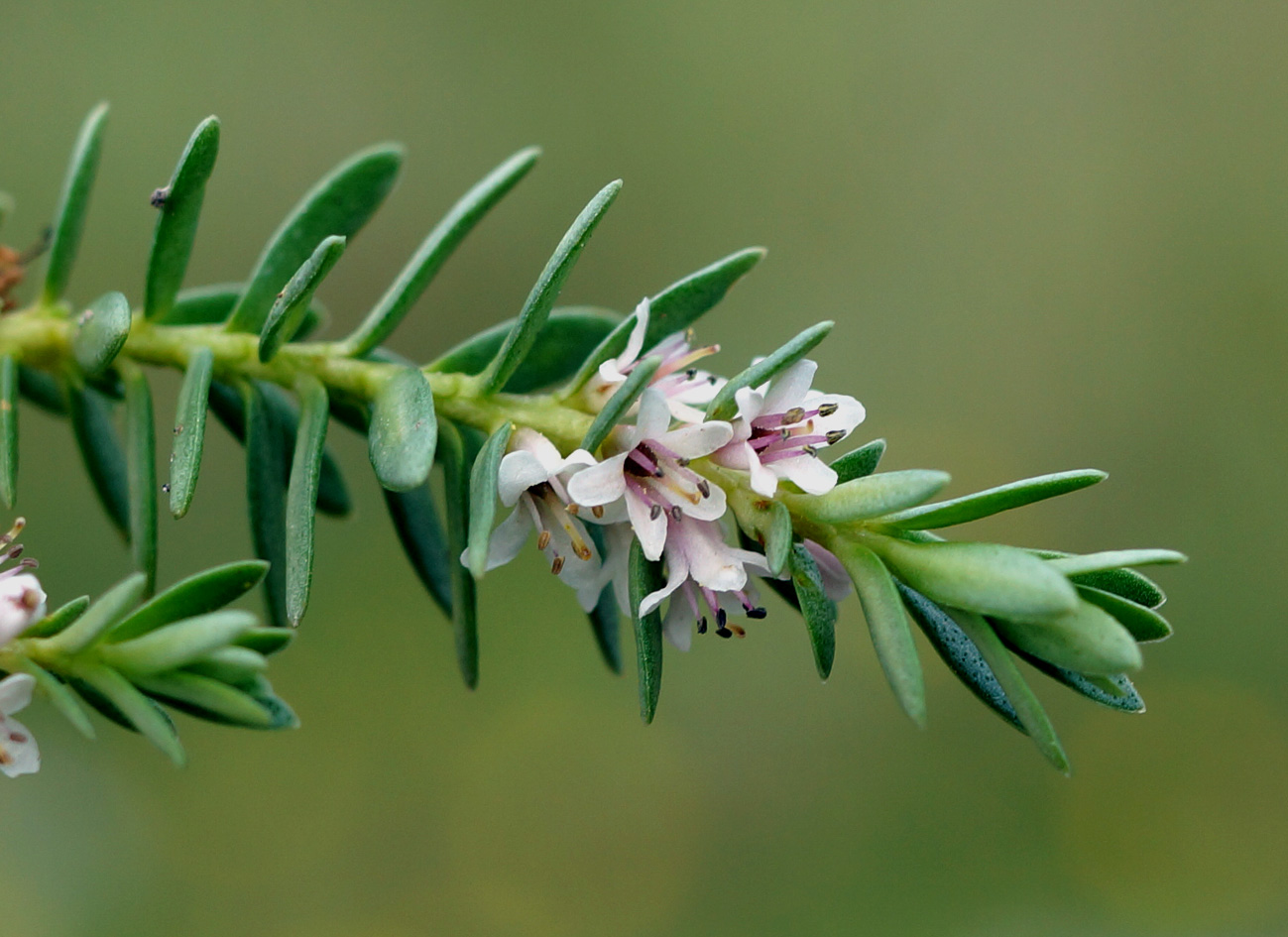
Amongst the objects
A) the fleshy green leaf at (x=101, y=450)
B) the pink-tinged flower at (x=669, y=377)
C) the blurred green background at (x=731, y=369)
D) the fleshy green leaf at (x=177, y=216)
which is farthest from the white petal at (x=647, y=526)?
the blurred green background at (x=731, y=369)

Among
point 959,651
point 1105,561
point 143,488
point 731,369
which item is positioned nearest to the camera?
point 1105,561

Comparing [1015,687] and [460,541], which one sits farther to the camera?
[460,541]

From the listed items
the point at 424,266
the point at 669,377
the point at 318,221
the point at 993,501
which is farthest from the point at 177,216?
the point at 993,501

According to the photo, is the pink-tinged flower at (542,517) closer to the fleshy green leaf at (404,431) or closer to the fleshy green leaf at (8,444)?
the fleshy green leaf at (404,431)

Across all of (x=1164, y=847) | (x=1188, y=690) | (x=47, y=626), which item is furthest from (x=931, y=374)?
(x=47, y=626)

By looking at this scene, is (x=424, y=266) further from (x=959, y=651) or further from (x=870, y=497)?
(x=959, y=651)

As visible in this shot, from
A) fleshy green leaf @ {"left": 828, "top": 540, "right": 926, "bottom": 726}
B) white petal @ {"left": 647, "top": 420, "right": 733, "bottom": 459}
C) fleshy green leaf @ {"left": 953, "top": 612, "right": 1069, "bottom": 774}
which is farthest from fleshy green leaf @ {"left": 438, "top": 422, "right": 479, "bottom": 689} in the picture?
fleshy green leaf @ {"left": 953, "top": 612, "right": 1069, "bottom": 774}
